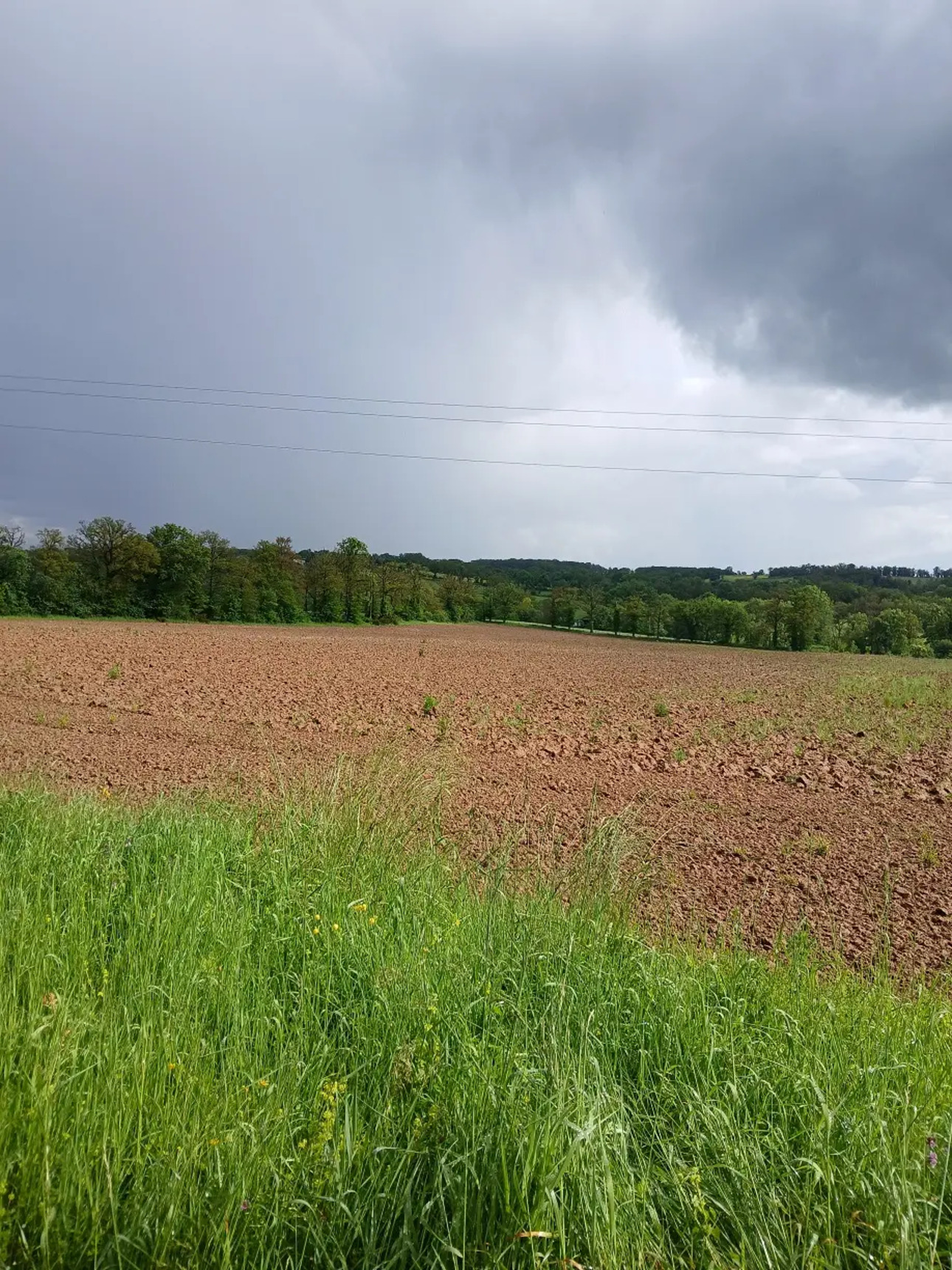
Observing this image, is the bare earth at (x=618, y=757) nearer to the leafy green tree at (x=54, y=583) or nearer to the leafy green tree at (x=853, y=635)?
the leafy green tree at (x=54, y=583)

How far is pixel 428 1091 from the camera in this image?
8.06ft

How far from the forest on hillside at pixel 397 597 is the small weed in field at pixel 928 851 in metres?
62.9

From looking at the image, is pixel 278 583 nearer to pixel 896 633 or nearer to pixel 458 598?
pixel 458 598

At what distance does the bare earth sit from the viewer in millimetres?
6844

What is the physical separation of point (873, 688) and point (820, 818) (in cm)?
1966

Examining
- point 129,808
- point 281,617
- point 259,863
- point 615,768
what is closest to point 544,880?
point 259,863

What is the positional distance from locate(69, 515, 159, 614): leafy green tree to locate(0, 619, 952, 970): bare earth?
38.8 metres

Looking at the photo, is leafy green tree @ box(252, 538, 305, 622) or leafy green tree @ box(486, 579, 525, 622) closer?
leafy green tree @ box(252, 538, 305, 622)

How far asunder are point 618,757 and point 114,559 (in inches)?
2404

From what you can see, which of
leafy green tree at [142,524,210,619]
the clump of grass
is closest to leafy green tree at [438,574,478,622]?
leafy green tree at [142,524,210,619]

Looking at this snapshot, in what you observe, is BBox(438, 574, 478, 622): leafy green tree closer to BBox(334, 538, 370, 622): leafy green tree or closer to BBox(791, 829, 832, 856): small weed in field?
BBox(334, 538, 370, 622): leafy green tree

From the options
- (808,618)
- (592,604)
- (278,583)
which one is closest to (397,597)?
(278,583)

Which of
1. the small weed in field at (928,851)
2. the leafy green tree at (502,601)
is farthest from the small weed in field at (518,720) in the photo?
the leafy green tree at (502,601)

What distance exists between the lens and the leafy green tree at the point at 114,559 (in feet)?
200
